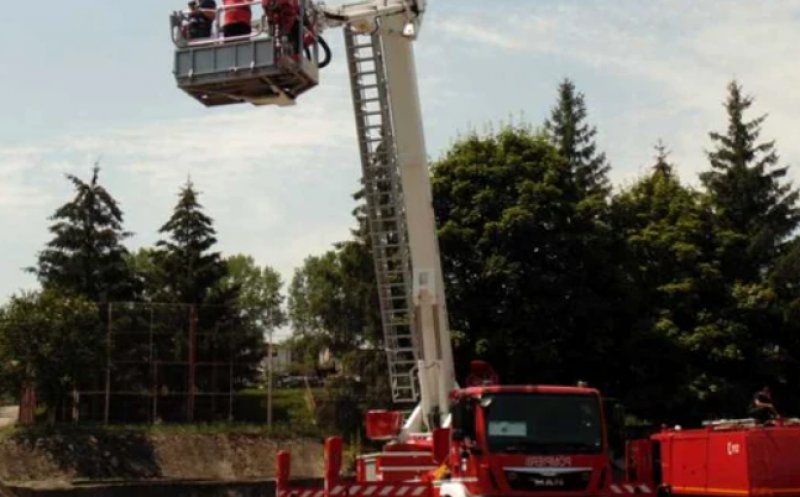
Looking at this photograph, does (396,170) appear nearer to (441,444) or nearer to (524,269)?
(441,444)

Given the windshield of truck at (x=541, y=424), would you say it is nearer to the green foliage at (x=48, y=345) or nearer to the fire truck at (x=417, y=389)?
the fire truck at (x=417, y=389)

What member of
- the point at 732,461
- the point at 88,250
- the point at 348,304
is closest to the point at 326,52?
the point at 732,461

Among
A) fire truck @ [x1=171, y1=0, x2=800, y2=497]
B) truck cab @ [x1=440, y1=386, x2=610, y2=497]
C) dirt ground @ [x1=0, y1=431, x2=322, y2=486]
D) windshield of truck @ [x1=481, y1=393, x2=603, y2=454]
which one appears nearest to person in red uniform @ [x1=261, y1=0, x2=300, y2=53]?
fire truck @ [x1=171, y1=0, x2=800, y2=497]

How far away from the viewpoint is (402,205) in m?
17.5

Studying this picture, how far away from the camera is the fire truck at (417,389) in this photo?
14062 millimetres

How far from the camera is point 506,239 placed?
3375 cm

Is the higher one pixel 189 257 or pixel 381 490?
pixel 189 257

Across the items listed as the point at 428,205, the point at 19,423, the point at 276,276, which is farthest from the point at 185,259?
the point at 276,276

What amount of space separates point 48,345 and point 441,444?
75.7 ft

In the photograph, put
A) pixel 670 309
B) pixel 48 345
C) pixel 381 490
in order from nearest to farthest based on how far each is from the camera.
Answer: pixel 381 490 < pixel 48 345 < pixel 670 309

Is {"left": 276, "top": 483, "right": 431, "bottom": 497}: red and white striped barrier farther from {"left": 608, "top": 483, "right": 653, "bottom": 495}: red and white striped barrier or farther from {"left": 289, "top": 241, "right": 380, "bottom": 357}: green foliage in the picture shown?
{"left": 289, "top": 241, "right": 380, "bottom": 357}: green foliage

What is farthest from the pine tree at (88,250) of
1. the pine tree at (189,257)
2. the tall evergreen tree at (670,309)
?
the tall evergreen tree at (670,309)

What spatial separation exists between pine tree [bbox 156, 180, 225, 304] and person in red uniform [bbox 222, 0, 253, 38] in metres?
35.6

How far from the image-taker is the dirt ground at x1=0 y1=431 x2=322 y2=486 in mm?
32594
